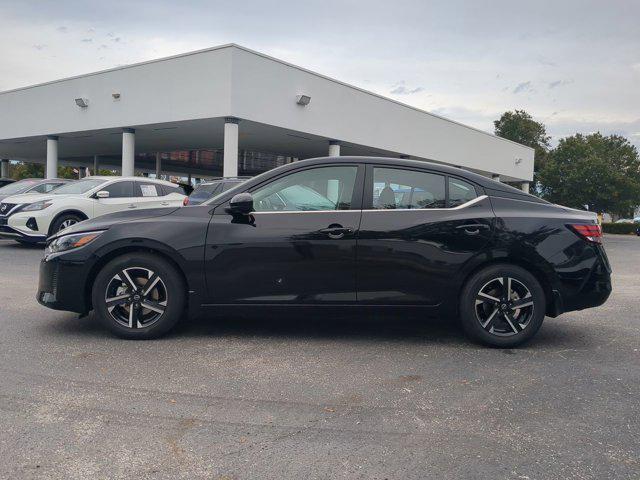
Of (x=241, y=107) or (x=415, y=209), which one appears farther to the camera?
(x=241, y=107)

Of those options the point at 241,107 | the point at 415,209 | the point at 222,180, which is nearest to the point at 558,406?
the point at 415,209

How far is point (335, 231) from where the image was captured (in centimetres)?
459

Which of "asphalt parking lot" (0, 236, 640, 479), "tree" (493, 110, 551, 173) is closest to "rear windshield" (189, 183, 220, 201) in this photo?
"asphalt parking lot" (0, 236, 640, 479)

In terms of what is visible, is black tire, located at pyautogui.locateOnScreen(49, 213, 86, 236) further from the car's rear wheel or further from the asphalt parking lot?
the asphalt parking lot

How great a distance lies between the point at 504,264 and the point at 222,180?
669 centimetres

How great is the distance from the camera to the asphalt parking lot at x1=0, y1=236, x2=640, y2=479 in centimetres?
267

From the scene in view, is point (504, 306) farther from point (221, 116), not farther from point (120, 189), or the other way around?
point (221, 116)

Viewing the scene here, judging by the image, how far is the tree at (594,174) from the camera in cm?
4884

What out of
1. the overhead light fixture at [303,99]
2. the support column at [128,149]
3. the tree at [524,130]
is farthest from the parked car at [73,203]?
the tree at [524,130]

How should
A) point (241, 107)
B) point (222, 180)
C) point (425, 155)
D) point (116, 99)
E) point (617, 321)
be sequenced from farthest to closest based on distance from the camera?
point (425, 155) → point (116, 99) → point (241, 107) → point (222, 180) → point (617, 321)

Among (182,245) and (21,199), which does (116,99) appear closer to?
(21,199)

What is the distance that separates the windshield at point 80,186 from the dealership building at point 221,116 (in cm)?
618

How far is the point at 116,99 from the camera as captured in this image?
20.6 m

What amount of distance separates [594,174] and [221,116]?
42070mm
